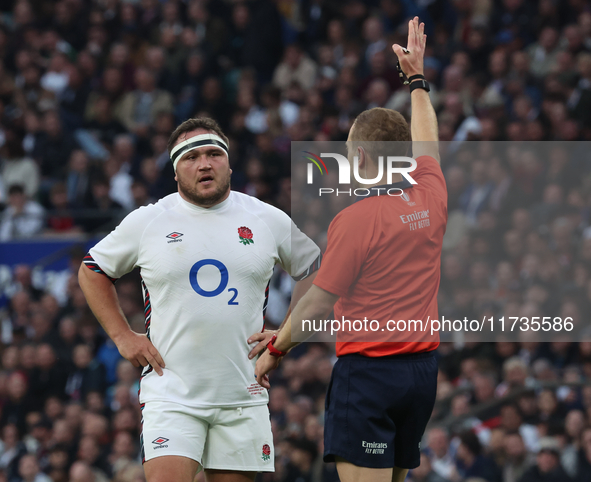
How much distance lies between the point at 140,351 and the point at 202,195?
95cm

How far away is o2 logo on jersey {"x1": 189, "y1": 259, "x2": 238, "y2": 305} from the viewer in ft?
15.5

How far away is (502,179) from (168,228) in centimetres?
646

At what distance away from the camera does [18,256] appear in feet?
41.5

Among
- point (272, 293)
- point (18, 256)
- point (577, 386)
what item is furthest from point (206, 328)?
point (18, 256)

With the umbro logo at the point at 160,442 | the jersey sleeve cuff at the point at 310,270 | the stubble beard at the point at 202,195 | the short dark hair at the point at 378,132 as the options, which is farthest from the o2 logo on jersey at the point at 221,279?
the short dark hair at the point at 378,132

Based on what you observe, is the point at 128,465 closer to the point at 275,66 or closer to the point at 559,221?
the point at 559,221

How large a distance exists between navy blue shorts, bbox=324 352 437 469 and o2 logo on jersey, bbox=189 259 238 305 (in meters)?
0.83

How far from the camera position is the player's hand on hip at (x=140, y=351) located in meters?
4.72

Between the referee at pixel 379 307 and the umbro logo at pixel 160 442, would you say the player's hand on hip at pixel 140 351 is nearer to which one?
the umbro logo at pixel 160 442

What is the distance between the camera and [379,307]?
14.0ft

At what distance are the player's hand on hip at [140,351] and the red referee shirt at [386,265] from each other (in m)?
1.07

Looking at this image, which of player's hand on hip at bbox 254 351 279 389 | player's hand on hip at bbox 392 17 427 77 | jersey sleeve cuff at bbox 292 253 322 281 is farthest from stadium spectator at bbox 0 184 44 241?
player's hand on hip at bbox 392 17 427 77

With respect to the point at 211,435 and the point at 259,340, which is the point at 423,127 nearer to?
the point at 259,340

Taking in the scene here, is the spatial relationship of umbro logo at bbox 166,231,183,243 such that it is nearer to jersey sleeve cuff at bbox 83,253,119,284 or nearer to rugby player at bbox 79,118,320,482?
rugby player at bbox 79,118,320,482
